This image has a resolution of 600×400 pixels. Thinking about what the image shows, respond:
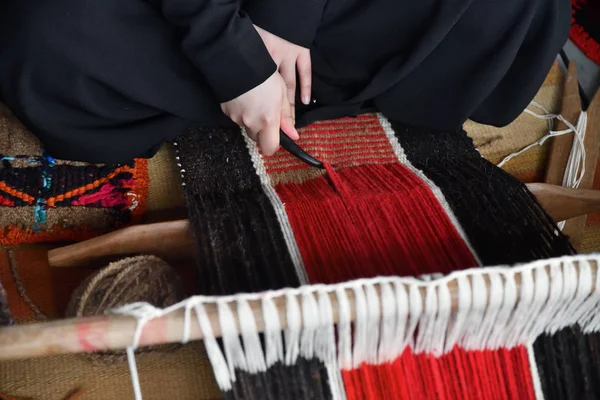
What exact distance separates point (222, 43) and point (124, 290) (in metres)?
0.35

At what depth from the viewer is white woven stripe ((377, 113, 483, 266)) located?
0.76 m

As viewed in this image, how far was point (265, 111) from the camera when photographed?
0.82m

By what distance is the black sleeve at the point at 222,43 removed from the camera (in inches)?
30.0

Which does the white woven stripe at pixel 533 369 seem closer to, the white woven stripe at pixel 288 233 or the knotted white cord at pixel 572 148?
the white woven stripe at pixel 288 233

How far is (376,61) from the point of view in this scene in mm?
957

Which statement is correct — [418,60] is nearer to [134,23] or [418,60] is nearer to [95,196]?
[134,23]

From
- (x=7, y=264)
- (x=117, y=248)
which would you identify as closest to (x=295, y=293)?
(x=117, y=248)

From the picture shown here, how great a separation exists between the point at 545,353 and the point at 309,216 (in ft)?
1.06

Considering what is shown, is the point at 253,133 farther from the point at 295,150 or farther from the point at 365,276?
the point at 365,276

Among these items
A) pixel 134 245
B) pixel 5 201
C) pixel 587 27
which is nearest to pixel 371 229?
pixel 134 245

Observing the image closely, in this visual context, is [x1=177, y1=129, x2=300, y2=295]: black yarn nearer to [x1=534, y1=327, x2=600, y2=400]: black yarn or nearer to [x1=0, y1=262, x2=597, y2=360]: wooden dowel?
[x1=0, y1=262, x2=597, y2=360]: wooden dowel

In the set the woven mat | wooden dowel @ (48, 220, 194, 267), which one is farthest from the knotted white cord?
wooden dowel @ (48, 220, 194, 267)

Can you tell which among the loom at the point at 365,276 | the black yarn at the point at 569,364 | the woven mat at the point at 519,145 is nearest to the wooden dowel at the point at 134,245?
the loom at the point at 365,276

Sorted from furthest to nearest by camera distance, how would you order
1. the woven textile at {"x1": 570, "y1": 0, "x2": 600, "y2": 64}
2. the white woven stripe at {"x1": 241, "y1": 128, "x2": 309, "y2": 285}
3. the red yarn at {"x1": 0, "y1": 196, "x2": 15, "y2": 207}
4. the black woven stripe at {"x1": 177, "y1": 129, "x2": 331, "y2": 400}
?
the woven textile at {"x1": 570, "y1": 0, "x2": 600, "y2": 64}
the red yarn at {"x1": 0, "y1": 196, "x2": 15, "y2": 207}
the white woven stripe at {"x1": 241, "y1": 128, "x2": 309, "y2": 285}
the black woven stripe at {"x1": 177, "y1": 129, "x2": 331, "y2": 400}
